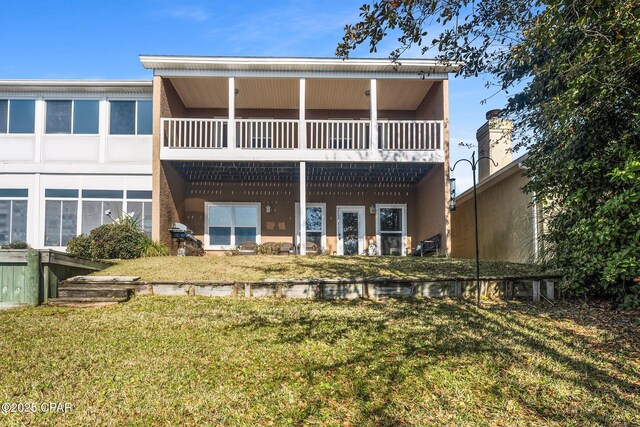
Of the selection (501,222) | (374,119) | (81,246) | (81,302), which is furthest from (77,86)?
(501,222)

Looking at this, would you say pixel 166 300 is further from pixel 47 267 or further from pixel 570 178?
pixel 570 178

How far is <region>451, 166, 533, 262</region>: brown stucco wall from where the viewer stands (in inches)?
488

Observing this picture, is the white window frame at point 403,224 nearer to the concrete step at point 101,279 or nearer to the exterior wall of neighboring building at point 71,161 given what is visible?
the exterior wall of neighboring building at point 71,161

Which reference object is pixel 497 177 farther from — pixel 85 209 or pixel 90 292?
pixel 85 209

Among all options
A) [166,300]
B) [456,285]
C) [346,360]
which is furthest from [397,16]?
[166,300]

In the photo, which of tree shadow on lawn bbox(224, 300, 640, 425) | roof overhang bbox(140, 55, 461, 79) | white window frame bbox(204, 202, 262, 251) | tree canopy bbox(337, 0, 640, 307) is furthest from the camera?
white window frame bbox(204, 202, 262, 251)

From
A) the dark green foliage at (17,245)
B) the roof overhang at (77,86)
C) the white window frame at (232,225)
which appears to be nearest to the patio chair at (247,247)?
the white window frame at (232,225)

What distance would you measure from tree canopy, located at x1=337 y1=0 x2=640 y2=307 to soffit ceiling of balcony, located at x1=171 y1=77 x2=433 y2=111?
6.92 metres

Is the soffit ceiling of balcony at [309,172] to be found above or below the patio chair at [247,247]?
above

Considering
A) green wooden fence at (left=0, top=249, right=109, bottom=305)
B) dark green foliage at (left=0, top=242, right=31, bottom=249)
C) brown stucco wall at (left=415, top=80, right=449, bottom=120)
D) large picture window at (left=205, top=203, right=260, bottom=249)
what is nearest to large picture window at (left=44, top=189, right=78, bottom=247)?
dark green foliage at (left=0, top=242, right=31, bottom=249)

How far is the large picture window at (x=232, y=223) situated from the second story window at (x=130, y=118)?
123 inches

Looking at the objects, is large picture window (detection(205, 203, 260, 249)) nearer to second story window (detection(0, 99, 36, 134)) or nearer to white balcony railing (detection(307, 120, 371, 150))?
white balcony railing (detection(307, 120, 371, 150))

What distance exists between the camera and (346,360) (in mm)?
4617

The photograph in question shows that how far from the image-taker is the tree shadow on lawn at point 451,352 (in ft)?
12.6
